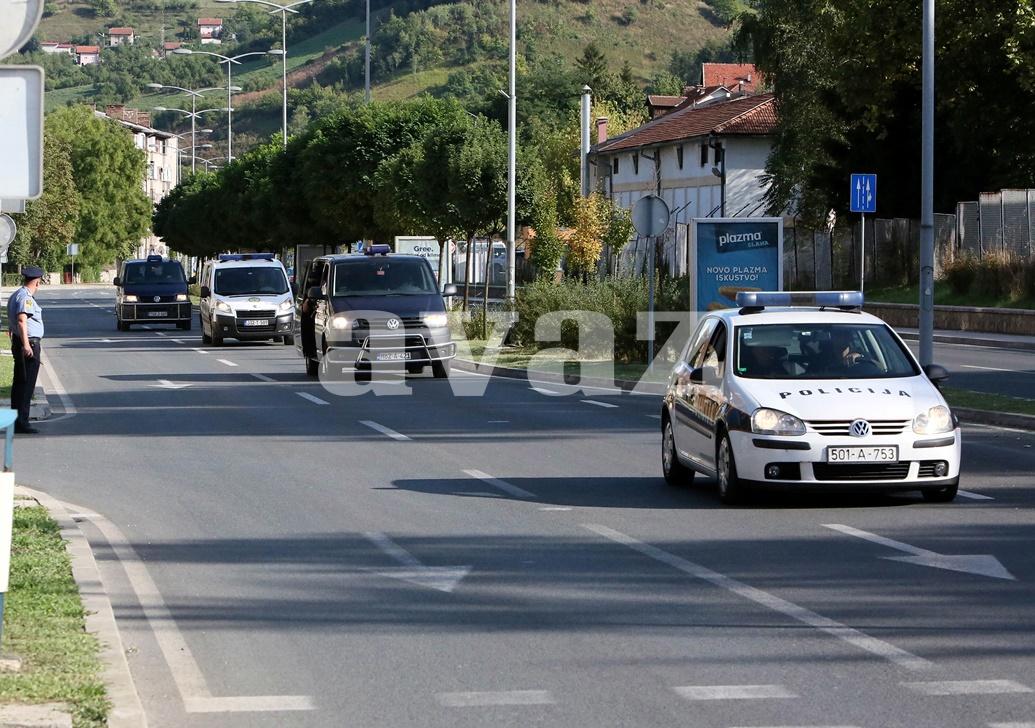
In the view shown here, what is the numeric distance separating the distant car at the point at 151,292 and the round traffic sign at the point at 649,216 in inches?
1007

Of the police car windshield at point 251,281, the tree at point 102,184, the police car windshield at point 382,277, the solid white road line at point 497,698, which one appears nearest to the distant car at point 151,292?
the police car windshield at point 251,281

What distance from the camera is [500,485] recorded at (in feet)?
49.2

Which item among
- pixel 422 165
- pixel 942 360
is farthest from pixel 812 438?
pixel 422 165

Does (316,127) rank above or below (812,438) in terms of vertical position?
above

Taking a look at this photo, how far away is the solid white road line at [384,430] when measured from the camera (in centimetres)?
1966

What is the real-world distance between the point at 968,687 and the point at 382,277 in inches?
912

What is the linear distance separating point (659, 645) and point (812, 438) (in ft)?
16.0

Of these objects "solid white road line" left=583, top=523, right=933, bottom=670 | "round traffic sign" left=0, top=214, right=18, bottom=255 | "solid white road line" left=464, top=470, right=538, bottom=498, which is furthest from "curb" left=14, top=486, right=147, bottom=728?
"round traffic sign" left=0, top=214, right=18, bottom=255

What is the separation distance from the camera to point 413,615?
9148 mm

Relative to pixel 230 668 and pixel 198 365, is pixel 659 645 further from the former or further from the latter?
pixel 198 365

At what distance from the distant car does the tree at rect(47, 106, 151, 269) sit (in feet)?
328

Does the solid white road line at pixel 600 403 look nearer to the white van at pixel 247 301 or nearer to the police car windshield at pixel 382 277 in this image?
the police car windshield at pixel 382 277

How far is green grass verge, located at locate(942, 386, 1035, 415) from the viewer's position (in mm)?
21172

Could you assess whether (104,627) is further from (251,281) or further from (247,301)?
(251,281)
